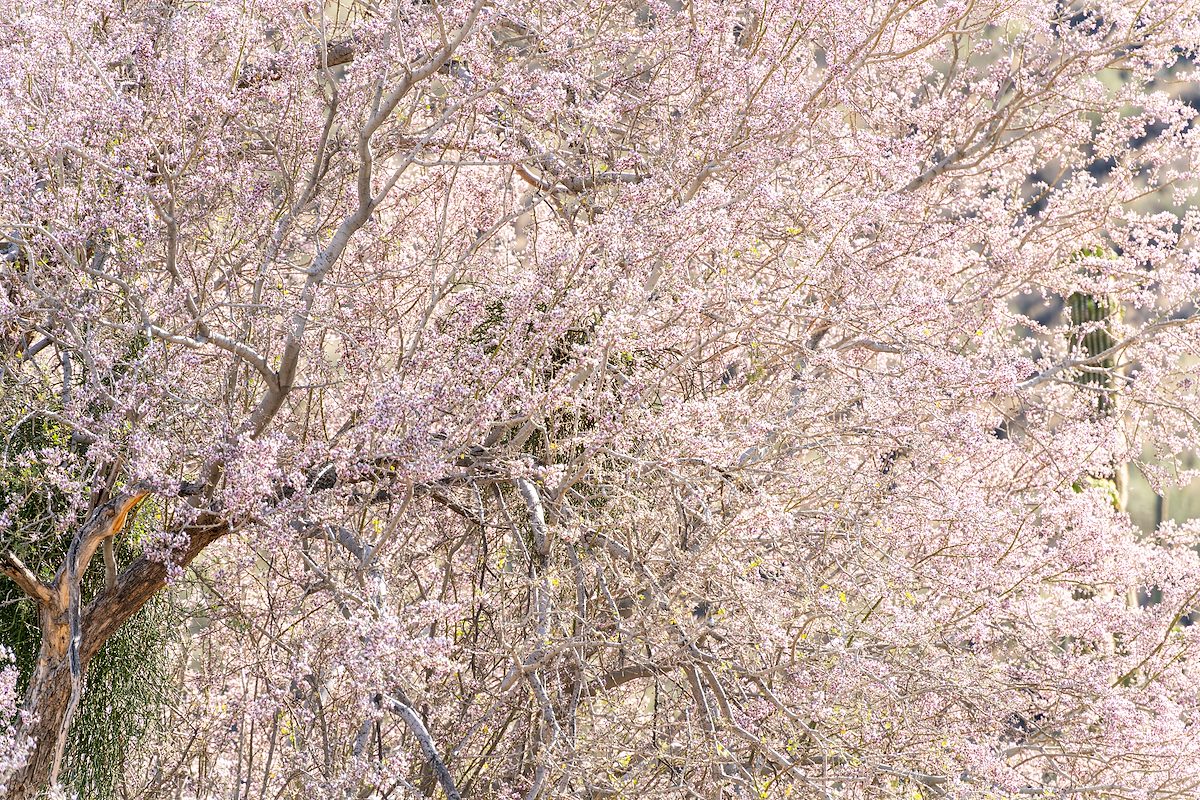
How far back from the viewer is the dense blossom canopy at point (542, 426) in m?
3.86

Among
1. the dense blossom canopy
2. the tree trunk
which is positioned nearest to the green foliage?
the dense blossom canopy

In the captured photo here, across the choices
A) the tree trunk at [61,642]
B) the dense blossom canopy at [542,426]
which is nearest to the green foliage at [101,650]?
the dense blossom canopy at [542,426]

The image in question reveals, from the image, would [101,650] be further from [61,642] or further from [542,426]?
[542,426]

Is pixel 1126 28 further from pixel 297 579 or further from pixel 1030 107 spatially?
pixel 297 579

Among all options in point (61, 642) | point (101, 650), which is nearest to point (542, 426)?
point (61, 642)

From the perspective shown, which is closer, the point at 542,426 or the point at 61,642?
the point at 542,426

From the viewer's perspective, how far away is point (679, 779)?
405 centimetres

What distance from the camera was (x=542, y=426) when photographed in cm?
378

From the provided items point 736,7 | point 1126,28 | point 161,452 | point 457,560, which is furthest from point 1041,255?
point 161,452

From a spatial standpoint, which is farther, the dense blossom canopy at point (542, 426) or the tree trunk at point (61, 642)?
the tree trunk at point (61, 642)

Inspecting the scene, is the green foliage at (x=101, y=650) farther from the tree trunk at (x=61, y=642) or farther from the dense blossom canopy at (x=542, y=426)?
the tree trunk at (x=61, y=642)

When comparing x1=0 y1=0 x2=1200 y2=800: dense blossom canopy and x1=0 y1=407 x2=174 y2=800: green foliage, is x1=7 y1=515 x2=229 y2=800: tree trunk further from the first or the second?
x1=0 y1=407 x2=174 y2=800: green foliage

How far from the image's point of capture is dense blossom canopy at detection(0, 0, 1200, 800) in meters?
3.86

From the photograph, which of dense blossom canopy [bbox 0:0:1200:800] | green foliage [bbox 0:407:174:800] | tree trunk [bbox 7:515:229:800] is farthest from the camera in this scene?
green foliage [bbox 0:407:174:800]
